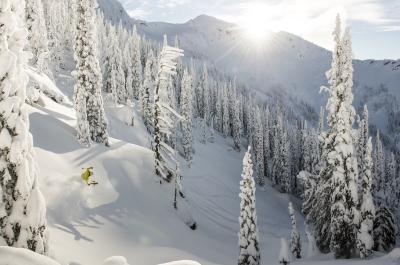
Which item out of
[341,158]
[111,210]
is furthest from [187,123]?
[111,210]

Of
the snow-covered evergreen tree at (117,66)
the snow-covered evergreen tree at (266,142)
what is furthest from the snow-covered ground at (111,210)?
the snow-covered evergreen tree at (266,142)

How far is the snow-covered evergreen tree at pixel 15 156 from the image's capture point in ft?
19.0

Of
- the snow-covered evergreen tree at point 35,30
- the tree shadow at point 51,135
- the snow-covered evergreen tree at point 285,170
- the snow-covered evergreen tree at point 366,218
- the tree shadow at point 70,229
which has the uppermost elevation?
the snow-covered evergreen tree at point 35,30

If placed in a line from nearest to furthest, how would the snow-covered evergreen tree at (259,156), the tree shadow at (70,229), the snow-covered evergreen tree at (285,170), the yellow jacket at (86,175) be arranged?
1. the tree shadow at (70,229)
2. the yellow jacket at (86,175)
3. the snow-covered evergreen tree at (285,170)
4. the snow-covered evergreen tree at (259,156)

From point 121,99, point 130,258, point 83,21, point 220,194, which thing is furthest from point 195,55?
point 130,258

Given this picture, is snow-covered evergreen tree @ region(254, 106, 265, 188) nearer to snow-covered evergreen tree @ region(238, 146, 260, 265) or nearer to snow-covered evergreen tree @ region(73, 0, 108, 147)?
snow-covered evergreen tree @ region(238, 146, 260, 265)

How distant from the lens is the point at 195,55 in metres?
192

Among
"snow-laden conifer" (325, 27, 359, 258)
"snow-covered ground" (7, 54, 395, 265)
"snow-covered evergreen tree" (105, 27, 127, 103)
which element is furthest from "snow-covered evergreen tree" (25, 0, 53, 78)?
"snow-laden conifer" (325, 27, 359, 258)

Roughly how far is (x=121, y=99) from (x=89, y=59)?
1342 inches

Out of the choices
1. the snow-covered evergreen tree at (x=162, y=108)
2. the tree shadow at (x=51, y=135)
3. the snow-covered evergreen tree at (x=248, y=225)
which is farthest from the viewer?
the snow-covered evergreen tree at (x=162, y=108)

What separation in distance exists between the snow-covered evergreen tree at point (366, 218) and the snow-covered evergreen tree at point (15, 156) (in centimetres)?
1812

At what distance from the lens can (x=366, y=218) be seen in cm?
1788

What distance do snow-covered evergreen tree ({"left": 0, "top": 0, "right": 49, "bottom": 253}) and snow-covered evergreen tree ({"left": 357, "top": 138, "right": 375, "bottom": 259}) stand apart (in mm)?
18119

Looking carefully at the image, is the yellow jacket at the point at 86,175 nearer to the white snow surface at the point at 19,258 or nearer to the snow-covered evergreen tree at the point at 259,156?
the white snow surface at the point at 19,258
